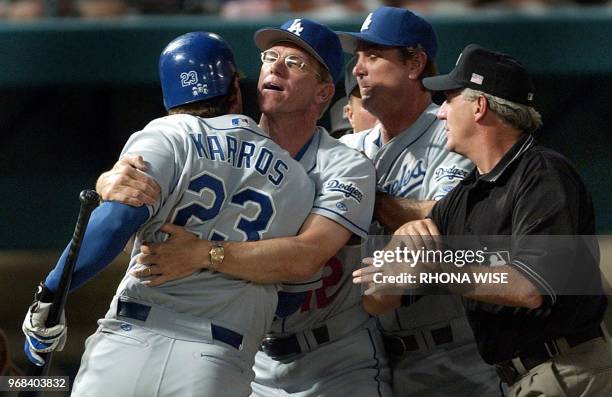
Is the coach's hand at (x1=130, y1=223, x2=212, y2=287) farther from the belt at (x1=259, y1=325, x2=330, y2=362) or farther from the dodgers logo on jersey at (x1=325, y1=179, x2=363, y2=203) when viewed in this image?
the belt at (x1=259, y1=325, x2=330, y2=362)

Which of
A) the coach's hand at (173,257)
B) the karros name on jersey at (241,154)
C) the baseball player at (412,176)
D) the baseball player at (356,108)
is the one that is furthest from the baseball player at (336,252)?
the baseball player at (356,108)

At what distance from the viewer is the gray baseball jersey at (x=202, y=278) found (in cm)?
270

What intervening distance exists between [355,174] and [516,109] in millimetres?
501

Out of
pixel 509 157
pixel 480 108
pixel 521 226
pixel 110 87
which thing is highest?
pixel 480 108

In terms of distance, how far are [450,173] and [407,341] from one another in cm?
55

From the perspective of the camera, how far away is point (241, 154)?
2832mm

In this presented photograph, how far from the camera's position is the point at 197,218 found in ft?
9.18

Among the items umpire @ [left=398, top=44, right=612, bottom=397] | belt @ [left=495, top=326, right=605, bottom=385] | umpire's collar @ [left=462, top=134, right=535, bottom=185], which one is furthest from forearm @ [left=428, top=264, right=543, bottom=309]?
umpire's collar @ [left=462, top=134, right=535, bottom=185]

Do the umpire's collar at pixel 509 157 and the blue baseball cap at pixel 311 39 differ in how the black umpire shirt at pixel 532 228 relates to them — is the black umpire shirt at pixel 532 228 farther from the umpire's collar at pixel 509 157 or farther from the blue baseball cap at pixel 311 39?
the blue baseball cap at pixel 311 39

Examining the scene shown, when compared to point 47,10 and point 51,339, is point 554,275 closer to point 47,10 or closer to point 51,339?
point 51,339

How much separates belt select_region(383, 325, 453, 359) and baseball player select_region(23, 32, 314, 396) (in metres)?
0.64

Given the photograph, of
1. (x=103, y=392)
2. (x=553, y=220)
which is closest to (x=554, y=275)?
(x=553, y=220)

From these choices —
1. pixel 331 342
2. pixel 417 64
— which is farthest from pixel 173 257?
pixel 417 64

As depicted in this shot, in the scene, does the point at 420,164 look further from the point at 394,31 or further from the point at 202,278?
the point at 202,278
